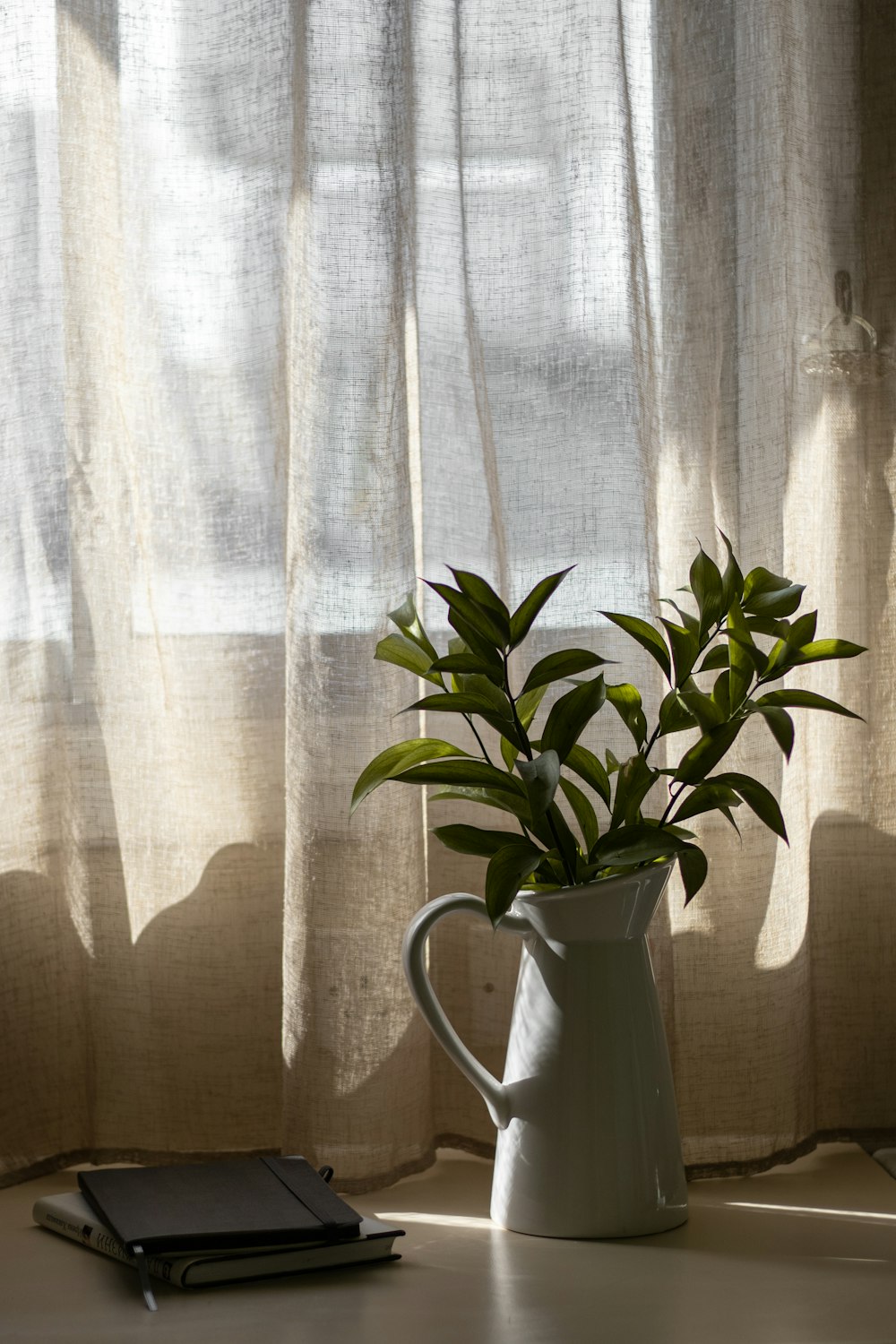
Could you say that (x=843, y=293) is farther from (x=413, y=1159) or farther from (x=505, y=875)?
(x=413, y=1159)

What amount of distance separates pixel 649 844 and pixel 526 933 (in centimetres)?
11

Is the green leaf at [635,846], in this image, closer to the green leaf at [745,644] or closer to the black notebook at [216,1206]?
the green leaf at [745,644]

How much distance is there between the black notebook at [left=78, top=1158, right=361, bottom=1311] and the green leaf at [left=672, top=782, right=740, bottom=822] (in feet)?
1.14

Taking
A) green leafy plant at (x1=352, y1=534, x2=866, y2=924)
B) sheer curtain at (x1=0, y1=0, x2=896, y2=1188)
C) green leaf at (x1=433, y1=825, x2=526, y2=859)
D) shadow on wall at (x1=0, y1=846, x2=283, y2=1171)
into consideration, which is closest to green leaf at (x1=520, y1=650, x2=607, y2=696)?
green leafy plant at (x1=352, y1=534, x2=866, y2=924)

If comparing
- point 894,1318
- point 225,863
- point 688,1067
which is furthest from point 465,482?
point 894,1318

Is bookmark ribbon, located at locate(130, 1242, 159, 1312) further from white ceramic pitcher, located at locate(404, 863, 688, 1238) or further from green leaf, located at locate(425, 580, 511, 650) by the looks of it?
green leaf, located at locate(425, 580, 511, 650)

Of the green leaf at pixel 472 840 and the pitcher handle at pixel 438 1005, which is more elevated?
the green leaf at pixel 472 840

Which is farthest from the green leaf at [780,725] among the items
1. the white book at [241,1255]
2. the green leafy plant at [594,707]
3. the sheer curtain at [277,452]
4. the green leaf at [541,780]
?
the white book at [241,1255]

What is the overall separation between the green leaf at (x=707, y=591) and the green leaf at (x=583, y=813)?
0.46 ft

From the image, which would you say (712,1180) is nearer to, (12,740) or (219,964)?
(219,964)

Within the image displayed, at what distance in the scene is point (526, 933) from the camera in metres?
0.91

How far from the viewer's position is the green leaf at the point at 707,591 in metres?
0.89

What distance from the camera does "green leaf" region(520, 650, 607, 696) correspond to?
0.88 m

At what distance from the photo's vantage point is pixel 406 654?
90 cm
